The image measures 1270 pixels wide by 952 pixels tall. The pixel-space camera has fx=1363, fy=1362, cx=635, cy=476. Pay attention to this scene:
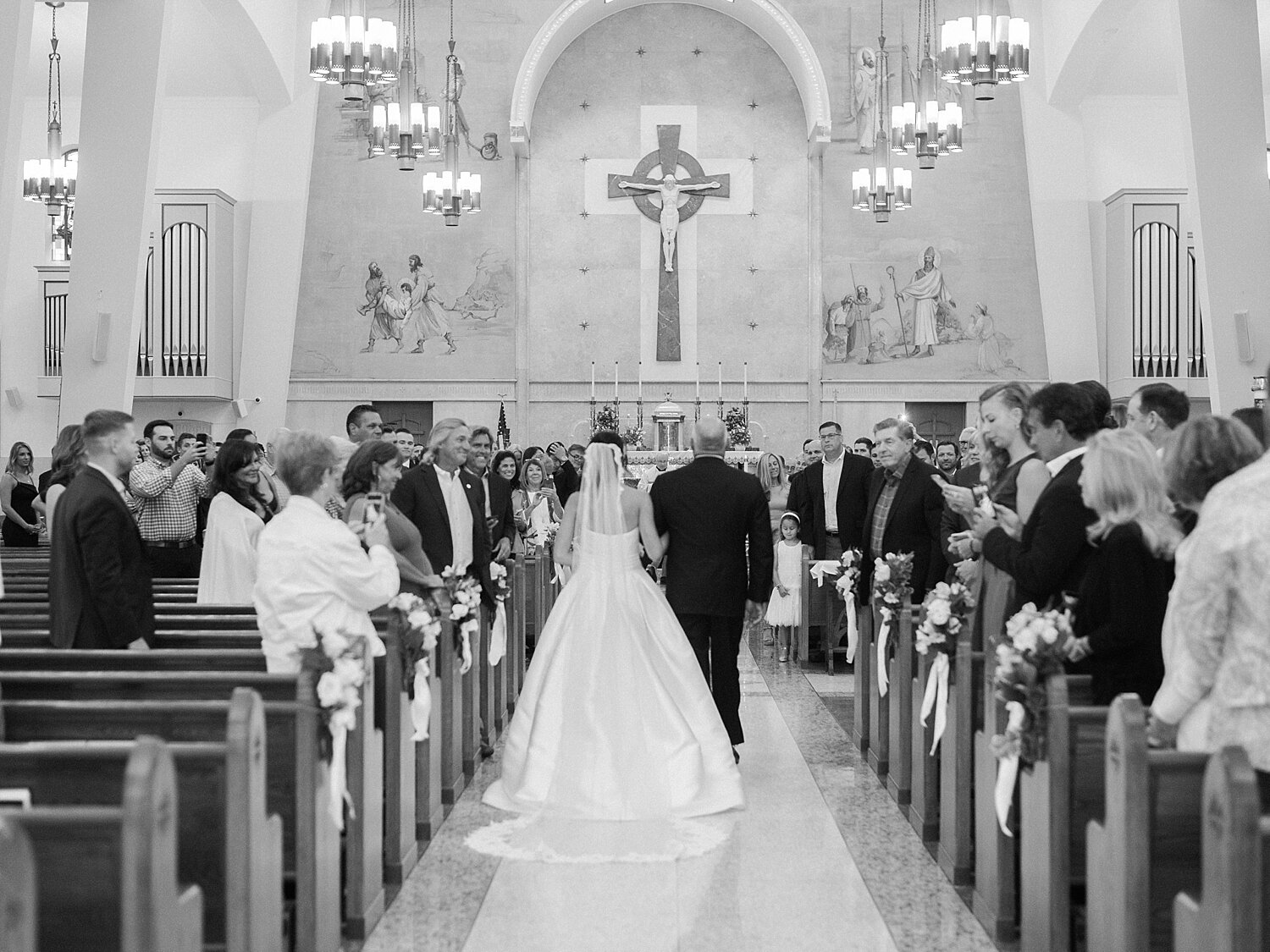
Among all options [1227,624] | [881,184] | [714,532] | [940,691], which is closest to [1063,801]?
[1227,624]

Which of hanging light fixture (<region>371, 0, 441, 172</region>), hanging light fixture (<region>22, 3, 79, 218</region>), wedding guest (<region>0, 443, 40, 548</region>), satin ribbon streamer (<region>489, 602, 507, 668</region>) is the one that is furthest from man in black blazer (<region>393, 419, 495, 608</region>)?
hanging light fixture (<region>22, 3, 79, 218</region>)

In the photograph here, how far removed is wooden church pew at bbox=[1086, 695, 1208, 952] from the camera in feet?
9.87

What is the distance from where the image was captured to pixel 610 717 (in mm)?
5852

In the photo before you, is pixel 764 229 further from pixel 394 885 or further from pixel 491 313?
pixel 394 885

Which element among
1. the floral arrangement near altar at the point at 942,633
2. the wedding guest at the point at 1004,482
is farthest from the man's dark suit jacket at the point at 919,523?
the floral arrangement near altar at the point at 942,633

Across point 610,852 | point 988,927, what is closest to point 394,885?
point 610,852

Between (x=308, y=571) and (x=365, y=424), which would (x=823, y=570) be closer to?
(x=365, y=424)

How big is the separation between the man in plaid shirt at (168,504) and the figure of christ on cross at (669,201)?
1062 cm

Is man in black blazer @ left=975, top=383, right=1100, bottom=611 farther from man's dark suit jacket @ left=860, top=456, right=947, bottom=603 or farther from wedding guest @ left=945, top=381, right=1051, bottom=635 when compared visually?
man's dark suit jacket @ left=860, top=456, right=947, bottom=603

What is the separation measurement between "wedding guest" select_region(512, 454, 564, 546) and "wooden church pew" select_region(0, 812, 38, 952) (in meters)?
7.60

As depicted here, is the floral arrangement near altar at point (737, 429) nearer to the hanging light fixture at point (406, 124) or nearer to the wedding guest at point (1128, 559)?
the hanging light fixture at point (406, 124)

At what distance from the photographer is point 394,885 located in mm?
4809

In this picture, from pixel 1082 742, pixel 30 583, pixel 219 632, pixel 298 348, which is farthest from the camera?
pixel 298 348

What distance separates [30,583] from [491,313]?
1060 cm
